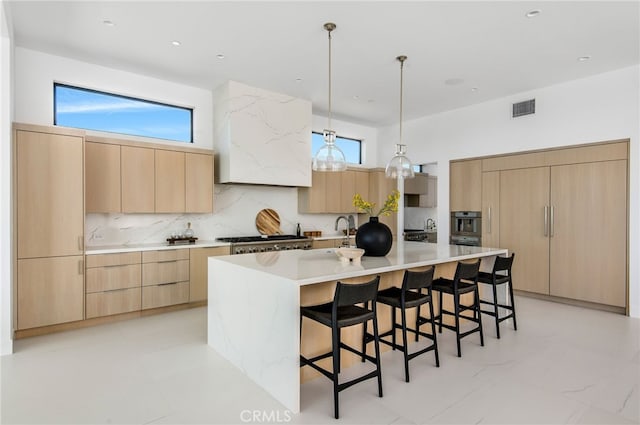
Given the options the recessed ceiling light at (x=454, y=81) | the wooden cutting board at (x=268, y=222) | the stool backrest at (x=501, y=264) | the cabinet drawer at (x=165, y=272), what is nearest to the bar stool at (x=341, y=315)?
the stool backrest at (x=501, y=264)

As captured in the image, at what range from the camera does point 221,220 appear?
551 cm

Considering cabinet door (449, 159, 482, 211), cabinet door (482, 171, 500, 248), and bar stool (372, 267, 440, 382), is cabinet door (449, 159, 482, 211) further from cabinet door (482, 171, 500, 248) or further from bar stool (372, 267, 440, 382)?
Result: bar stool (372, 267, 440, 382)

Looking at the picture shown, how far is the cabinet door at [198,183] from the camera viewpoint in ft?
16.1

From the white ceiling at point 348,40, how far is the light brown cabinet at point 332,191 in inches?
67.3

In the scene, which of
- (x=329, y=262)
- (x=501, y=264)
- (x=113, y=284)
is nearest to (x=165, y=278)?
(x=113, y=284)

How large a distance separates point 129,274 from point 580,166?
5951mm

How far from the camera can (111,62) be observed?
14.4ft

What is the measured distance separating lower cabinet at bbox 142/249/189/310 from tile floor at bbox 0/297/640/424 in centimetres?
66

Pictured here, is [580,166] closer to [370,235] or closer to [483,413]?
[370,235]

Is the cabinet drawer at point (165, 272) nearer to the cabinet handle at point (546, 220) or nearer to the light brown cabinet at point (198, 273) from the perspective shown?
the light brown cabinet at point (198, 273)

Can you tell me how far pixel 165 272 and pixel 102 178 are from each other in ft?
4.40

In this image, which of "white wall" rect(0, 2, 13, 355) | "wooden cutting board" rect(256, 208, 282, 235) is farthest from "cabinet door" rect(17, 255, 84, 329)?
"wooden cutting board" rect(256, 208, 282, 235)

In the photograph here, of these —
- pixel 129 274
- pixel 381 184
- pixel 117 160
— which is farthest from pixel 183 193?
pixel 381 184

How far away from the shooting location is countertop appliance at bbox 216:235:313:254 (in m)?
5.07
